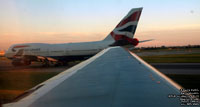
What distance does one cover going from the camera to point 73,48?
69.1 ft

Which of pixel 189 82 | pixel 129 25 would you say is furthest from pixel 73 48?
pixel 189 82

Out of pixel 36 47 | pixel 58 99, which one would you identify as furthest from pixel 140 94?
pixel 36 47

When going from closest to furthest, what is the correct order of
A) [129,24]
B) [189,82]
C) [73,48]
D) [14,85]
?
[189,82]
[14,85]
[129,24]
[73,48]

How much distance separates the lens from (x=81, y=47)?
20.7 metres

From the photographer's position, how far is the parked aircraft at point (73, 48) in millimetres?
19516

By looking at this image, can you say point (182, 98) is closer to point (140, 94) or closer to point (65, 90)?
point (140, 94)

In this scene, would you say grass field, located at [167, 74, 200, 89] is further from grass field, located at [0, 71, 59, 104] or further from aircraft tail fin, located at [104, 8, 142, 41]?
aircraft tail fin, located at [104, 8, 142, 41]

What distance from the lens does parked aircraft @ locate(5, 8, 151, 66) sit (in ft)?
64.0

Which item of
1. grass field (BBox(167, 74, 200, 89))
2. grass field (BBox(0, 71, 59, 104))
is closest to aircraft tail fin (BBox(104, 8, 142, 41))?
grass field (BBox(167, 74, 200, 89))

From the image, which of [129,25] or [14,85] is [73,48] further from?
[14,85]

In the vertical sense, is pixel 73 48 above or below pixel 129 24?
below

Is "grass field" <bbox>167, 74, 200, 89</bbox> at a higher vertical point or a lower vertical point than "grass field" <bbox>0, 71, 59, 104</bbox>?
lower

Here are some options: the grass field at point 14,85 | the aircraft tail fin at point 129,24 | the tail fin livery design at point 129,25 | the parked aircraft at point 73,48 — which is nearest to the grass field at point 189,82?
the grass field at point 14,85

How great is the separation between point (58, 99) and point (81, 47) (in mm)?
18844
